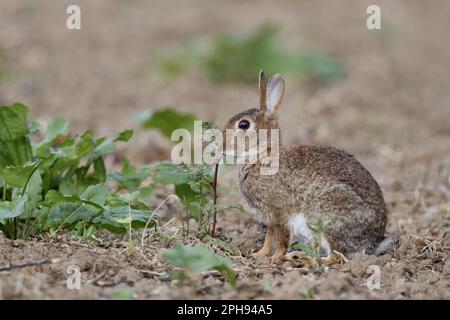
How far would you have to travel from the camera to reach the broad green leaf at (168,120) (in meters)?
7.36

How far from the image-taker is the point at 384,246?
5707 mm

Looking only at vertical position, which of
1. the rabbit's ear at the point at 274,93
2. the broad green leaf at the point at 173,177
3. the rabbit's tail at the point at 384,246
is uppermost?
the rabbit's ear at the point at 274,93

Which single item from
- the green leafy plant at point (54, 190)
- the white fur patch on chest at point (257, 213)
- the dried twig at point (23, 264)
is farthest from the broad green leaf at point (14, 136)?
the white fur patch on chest at point (257, 213)

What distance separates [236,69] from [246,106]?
1490 mm

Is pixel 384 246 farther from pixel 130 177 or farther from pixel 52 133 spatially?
pixel 52 133

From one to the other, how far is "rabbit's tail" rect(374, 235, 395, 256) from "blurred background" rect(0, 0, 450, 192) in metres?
2.33

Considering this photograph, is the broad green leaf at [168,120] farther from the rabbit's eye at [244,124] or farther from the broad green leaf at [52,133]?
the rabbit's eye at [244,124]

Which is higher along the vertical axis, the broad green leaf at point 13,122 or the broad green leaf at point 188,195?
the broad green leaf at point 13,122

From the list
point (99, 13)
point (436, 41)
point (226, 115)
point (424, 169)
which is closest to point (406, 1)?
point (436, 41)

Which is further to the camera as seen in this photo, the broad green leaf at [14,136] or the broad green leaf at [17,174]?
the broad green leaf at [14,136]

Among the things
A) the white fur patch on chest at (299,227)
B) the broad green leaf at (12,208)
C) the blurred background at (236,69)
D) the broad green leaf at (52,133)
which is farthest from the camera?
the blurred background at (236,69)

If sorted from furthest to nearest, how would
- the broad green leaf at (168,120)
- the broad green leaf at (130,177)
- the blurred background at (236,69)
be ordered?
the blurred background at (236,69) < the broad green leaf at (168,120) < the broad green leaf at (130,177)

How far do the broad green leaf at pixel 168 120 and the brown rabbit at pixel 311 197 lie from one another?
55.0 inches
